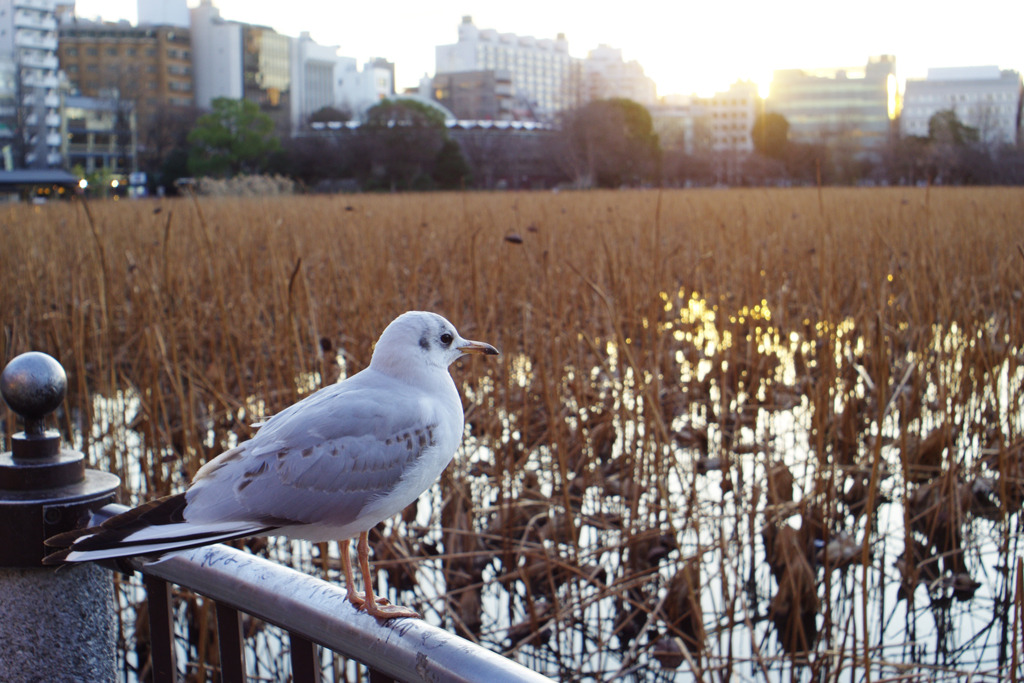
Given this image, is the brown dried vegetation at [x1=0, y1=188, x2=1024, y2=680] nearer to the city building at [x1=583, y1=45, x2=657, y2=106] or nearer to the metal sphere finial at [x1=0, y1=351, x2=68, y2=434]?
the metal sphere finial at [x1=0, y1=351, x2=68, y2=434]

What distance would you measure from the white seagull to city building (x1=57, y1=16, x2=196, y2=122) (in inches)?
2289

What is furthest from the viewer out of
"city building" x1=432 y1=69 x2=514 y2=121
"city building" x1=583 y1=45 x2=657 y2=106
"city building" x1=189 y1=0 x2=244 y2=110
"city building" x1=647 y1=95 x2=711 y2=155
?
"city building" x1=583 y1=45 x2=657 y2=106

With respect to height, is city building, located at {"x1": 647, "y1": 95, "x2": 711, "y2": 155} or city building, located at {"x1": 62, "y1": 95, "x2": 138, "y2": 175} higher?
city building, located at {"x1": 647, "y1": 95, "x2": 711, "y2": 155}

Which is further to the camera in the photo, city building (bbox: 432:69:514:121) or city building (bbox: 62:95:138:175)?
city building (bbox: 432:69:514:121)

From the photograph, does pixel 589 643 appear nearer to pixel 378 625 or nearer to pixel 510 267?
pixel 378 625

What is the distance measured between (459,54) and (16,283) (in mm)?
100624

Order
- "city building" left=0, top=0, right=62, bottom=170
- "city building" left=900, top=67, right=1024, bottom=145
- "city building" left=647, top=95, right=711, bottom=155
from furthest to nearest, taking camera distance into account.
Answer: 1. "city building" left=900, top=67, right=1024, bottom=145
2. "city building" left=647, top=95, right=711, bottom=155
3. "city building" left=0, top=0, right=62, bottom=170

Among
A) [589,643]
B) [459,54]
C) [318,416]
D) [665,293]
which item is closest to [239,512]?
[318,416]

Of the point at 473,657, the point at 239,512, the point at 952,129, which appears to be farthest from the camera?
the point at 952,129

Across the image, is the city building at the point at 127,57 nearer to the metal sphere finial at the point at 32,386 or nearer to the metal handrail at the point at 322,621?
the metal sphere finial at the point at 32,386

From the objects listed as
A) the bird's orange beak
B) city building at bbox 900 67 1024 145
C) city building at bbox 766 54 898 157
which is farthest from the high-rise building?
the bird's orange beak

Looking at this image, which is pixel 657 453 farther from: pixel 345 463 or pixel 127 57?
pixel 127 57

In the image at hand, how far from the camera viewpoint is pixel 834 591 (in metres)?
2.28

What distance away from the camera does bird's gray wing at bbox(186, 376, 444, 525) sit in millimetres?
731
